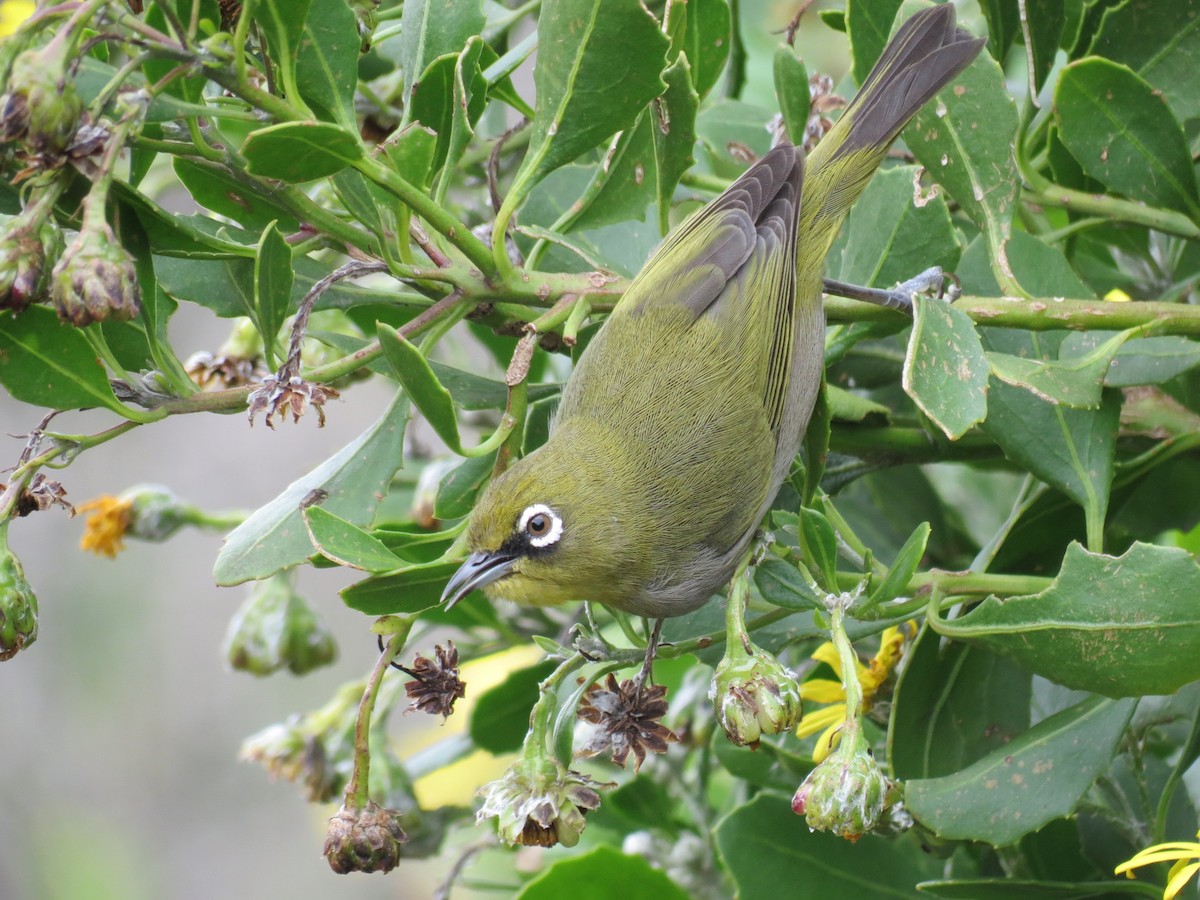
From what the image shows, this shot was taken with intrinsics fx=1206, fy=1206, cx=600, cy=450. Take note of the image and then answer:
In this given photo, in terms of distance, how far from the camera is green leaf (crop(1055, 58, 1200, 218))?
1942 millimetres

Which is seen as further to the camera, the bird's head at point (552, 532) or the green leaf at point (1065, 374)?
the bird's head at point (552, 532)

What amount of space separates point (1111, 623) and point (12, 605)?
4.65 feet

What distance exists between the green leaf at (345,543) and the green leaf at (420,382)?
176 millimetres

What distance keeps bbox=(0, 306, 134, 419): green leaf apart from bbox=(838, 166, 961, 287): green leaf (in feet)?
4.08

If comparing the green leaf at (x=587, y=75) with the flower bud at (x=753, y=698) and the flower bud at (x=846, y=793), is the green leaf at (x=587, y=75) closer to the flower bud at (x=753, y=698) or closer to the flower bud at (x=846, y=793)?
the flower bud at (x=753, y=698)

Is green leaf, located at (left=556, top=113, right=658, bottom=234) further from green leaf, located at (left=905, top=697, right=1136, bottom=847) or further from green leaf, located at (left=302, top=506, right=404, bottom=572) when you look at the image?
green leaf, located at (left=905, top=697, right=1136, bottom=847)

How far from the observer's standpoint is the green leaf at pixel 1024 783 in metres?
1.72

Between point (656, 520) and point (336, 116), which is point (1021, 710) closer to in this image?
point (656, 520)

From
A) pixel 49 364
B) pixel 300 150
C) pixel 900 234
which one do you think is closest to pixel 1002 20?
pixel 900 234

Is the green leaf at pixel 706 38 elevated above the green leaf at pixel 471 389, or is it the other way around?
the green leaf at pixel 706 38

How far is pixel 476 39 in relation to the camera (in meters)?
1.68

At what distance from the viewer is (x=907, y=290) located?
2014mm

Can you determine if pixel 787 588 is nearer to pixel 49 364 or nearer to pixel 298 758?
pixel 49 364

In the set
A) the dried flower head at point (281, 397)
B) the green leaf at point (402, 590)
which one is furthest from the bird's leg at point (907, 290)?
the dried flower head at point (281, 397)
